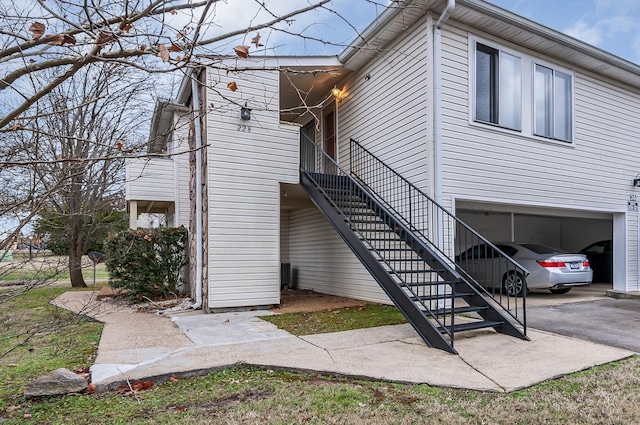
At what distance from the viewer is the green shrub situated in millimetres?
8562

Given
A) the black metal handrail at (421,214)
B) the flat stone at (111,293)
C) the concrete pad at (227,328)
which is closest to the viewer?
the concrete pad at (227,328)

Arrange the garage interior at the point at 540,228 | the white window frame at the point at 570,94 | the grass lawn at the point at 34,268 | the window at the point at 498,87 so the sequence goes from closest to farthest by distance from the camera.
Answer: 1. the grass lawn at the point at 34,268
2. the window at the point at 498,87
3. the white window frame at the point at 570,94
4. the garage interior at the point at 540,228

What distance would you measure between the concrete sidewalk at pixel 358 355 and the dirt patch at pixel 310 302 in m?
1.88

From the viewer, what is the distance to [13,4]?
3.02 m

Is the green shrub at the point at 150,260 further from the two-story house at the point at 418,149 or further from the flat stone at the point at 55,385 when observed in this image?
the flat stone at the point at 55,385

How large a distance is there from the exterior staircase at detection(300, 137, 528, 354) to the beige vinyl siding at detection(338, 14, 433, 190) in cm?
32

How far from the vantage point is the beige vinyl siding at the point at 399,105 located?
679 cm

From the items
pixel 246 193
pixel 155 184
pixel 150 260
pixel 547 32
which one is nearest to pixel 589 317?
pixel 547 32

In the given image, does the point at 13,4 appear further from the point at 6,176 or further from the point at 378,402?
the point at 378,402

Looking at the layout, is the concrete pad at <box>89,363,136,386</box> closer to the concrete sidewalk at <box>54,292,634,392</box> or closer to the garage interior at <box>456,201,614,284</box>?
the concrete sidewalk at <box>54,292,634,392</box>

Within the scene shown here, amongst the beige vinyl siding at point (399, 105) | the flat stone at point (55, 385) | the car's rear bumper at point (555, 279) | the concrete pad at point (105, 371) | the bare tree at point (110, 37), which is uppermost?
the beige vinyl siding at point (399, 105)

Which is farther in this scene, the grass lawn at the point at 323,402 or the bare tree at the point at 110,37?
the grass lawn at the point at 323,402

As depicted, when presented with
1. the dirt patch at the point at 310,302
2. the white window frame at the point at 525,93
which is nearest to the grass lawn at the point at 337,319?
the dirt patch at the point at 310,302

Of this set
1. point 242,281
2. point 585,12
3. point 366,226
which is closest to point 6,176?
point 242,281
